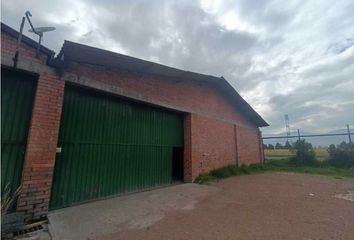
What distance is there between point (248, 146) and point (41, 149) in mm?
13223

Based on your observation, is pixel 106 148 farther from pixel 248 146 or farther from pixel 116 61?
pixel 248 146

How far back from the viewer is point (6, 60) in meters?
4.03

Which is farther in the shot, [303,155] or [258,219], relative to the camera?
[303,155]

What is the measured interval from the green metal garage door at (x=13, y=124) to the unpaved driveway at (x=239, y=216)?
6.89ft

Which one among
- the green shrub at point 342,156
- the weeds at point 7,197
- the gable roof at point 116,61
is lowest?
the weeds at point 7,197

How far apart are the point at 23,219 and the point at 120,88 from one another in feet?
12.7

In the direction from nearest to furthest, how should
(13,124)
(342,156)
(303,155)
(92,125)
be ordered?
(13,124) < (92,125) < (342,156) < (303,155)

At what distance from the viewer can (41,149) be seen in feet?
14.3

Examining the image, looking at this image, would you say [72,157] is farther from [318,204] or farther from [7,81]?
[318,204]

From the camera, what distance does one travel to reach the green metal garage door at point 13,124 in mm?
4098

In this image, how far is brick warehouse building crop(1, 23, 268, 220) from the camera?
13.9 ft

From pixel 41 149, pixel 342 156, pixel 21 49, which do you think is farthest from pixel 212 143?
pixel 342 156

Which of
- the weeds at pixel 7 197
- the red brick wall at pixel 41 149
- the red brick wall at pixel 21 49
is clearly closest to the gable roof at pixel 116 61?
the red brick wall at pixel 21 49

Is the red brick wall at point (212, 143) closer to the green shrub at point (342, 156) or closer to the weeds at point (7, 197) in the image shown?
the weeds at point (7, 197)
